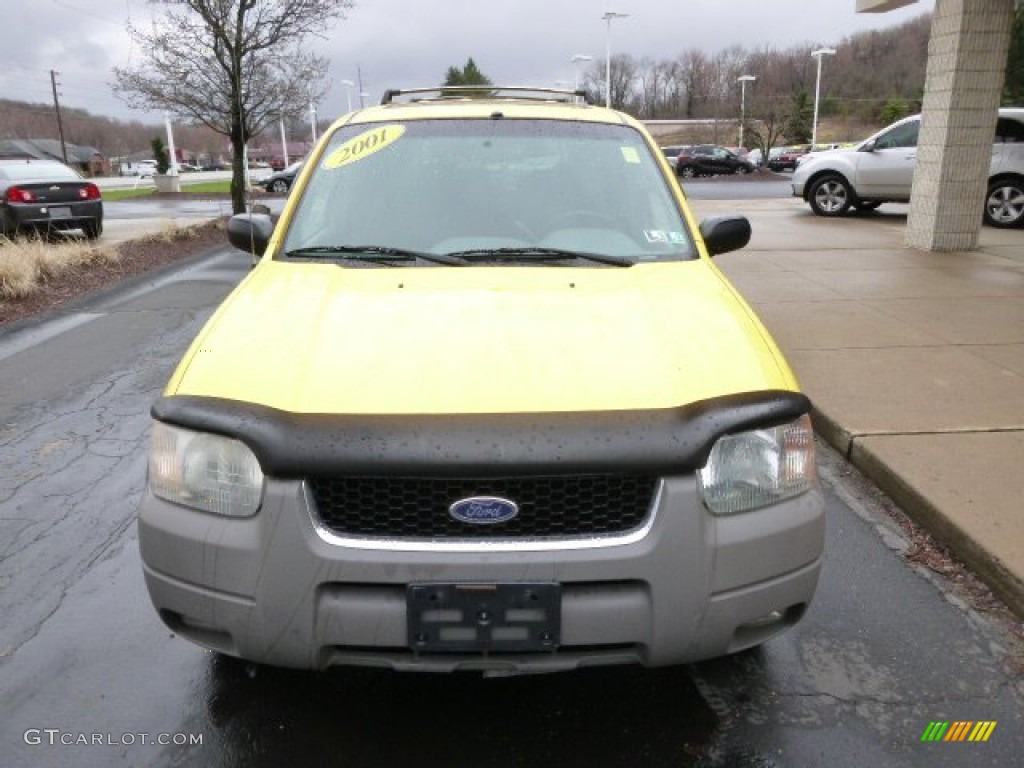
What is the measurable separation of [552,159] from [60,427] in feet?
12.2

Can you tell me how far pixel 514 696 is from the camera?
2.68 metres

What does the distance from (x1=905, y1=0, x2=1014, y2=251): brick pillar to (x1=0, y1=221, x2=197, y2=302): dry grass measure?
11.4m

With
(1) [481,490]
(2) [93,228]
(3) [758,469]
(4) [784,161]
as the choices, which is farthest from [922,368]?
(4) [784,161]

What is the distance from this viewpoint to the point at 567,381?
2.23 metres

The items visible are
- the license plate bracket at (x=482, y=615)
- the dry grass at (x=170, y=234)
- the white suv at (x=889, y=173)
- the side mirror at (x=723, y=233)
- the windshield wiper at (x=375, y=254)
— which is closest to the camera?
the license plate bracket at (x=482, y=615)

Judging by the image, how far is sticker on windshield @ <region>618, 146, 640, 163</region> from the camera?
3725 mm

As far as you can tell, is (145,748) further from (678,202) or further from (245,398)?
(678,202)

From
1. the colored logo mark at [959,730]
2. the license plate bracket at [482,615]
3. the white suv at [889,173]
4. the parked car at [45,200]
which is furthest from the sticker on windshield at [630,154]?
the parked car at [45,200]

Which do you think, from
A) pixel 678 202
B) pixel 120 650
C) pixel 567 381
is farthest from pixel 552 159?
pixel 120 650

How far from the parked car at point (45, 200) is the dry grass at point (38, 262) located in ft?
7.35

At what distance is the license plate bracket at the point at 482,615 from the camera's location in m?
2.07

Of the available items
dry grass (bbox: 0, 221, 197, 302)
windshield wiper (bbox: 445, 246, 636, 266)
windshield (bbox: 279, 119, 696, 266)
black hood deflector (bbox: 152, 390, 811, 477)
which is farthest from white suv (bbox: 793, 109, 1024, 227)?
black hood deflector (bbox: 152, 390, 811, 477)

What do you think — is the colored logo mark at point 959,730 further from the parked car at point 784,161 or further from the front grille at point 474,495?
the parked car at point 784,161

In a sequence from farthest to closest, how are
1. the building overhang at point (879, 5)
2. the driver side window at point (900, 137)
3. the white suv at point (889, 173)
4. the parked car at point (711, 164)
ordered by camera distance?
1. the parked car at point (711, 164)
2. the driver side window at point (900, 137)
3. the white suv at point (889, 173)
4. the building overhang at point (879, 5)
